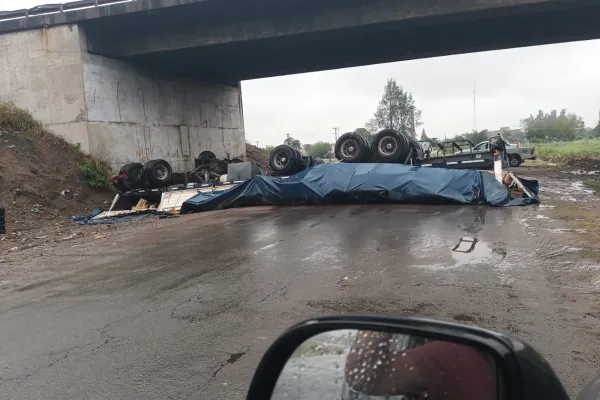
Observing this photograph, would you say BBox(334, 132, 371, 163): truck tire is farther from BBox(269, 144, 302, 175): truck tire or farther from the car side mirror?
the car side mirror

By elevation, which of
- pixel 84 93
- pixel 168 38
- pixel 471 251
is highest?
pixel 168 38

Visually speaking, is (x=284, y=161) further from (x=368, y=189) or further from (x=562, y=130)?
(x=562, y=130)

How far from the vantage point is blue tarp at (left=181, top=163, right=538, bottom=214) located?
532 inches

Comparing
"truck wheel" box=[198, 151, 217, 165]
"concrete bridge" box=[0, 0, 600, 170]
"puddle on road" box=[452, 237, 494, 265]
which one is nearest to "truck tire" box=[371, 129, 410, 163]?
"concrete bridge" box=[0, 0, 600, 170]

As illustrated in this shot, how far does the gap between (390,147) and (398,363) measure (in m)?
16.7

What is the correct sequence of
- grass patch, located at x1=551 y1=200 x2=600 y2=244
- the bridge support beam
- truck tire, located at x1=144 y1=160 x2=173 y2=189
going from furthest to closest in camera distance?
the bridge support beam → truck tire, located at x1=144 y1=160 x2=173 y2=189 → grass patch, located at x1=551 y1=200 x2=600 y2=244

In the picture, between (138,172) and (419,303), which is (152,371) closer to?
(419,303)

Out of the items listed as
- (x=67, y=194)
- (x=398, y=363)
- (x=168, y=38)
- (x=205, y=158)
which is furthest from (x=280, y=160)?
(x=398, y=363)

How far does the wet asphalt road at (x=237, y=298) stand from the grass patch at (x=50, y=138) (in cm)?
879

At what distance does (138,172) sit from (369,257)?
1323 centimetres

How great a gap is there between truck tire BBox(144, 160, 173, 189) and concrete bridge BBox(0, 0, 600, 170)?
255cm

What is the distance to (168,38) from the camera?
64.8ft

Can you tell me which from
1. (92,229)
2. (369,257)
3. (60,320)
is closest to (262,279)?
(369,257)

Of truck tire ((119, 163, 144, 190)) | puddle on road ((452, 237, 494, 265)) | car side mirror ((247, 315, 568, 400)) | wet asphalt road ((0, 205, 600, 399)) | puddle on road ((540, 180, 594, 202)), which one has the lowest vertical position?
puddle on road ((540, 180, 594, 202))
